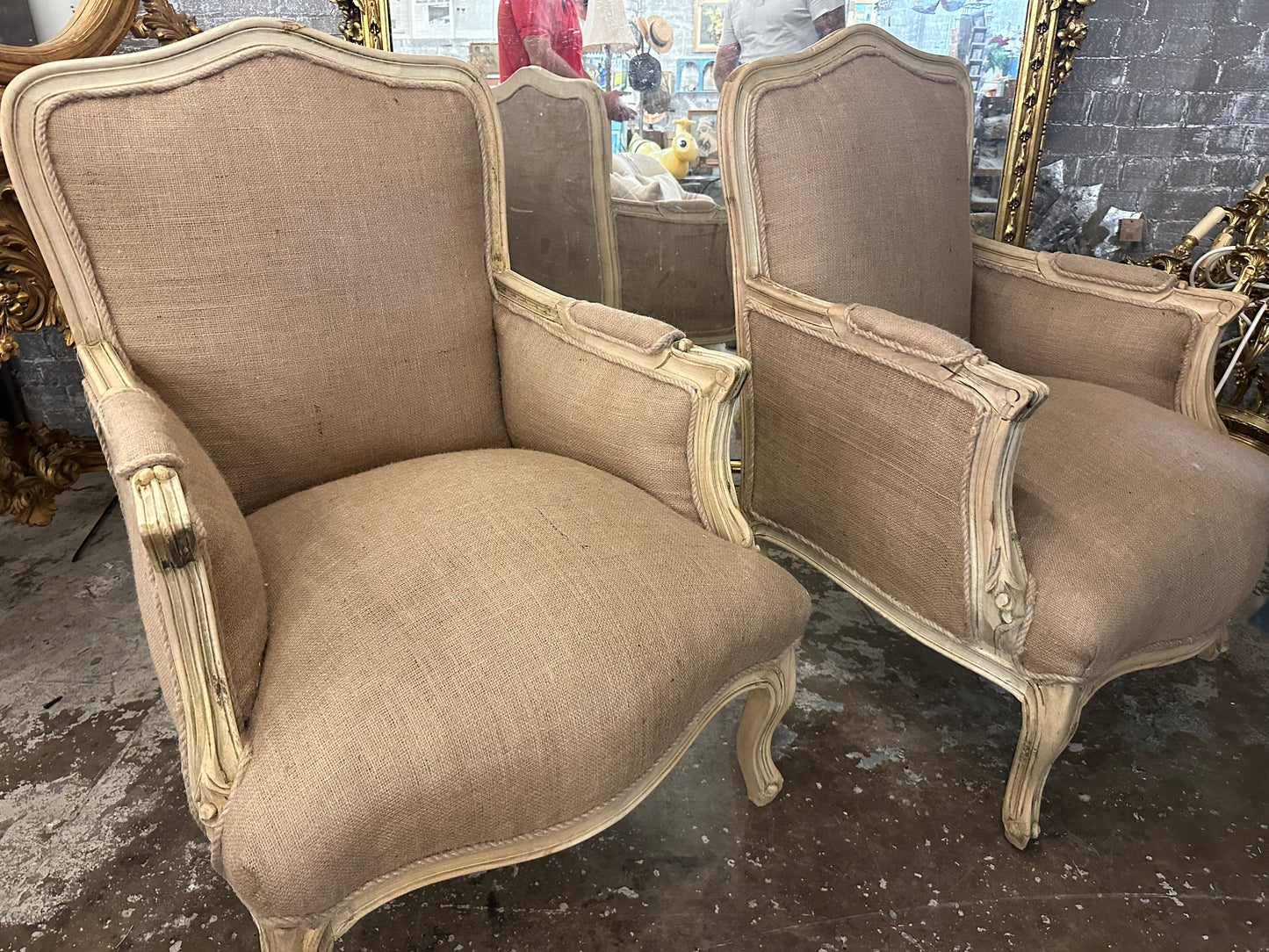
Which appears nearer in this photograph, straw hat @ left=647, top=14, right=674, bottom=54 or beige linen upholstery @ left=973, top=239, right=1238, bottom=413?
beige linen upholstery @ left=973, top=239, right=1238, bottom=413

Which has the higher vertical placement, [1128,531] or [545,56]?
[545,56]

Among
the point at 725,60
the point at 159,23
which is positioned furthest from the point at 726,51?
the point at 159,23

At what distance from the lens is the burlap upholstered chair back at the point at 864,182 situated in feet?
4.50

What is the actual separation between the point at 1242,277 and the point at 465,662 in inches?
77.2

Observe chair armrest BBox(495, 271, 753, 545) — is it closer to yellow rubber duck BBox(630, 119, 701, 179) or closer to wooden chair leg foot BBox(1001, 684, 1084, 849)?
wooden chair leg foot BBox(1001, 684, 1084, 849)

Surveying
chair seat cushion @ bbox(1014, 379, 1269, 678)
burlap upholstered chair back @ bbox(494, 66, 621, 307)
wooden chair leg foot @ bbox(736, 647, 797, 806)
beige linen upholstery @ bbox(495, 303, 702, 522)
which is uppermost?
burlap upholstered chair back @ bbox(494, 66, 621, 307)

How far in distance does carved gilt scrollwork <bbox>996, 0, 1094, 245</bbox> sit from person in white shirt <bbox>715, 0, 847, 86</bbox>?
43 cm

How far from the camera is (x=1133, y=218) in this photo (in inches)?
80.4

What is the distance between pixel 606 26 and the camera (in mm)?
1772

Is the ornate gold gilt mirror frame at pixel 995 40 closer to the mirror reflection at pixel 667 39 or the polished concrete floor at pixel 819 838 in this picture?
the mirror reflection at pixel 667 39

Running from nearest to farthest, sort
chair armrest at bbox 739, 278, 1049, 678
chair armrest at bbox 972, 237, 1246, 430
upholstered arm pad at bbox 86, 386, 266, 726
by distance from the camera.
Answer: upholstered arm pad at bbox 86, 386, 266, 726 → chair armrest at bbox 739, 278, 1049, 678 → chair armrest at bbox 972, 237, 1246, 430

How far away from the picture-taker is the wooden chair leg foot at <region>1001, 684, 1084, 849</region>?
112 cm

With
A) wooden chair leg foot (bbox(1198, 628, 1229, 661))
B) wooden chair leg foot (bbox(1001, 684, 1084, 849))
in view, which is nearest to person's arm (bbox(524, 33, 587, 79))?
wooden chair leg foot (bbox(1001, 684, 1084, 849))

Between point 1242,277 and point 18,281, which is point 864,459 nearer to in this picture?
point 1242,277
